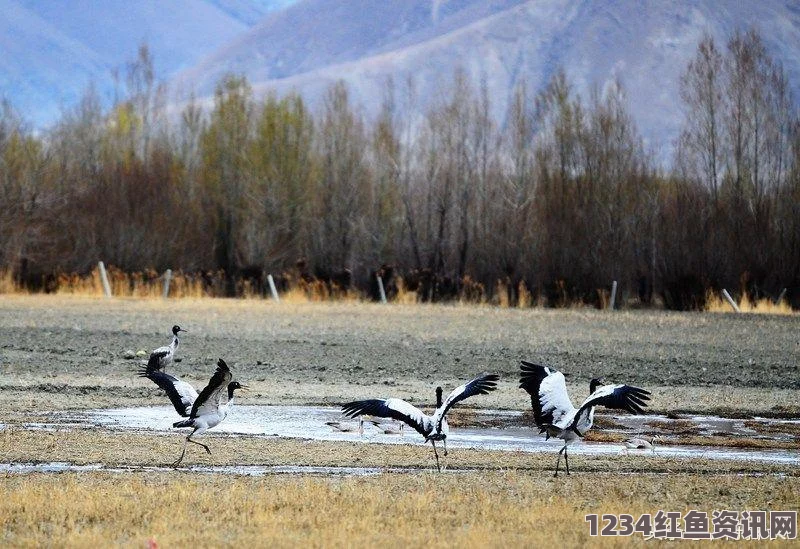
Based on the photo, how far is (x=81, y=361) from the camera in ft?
74.8

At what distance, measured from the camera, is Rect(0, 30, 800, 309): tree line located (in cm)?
4566

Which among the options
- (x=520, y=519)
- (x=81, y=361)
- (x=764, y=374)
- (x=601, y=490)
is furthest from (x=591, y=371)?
(x=520, y=519)

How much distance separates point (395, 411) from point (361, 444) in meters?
1.99

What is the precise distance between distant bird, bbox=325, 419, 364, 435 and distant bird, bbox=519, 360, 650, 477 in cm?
308

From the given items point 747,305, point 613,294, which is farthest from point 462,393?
point 747,305

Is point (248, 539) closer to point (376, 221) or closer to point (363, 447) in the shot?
point (363, 447)

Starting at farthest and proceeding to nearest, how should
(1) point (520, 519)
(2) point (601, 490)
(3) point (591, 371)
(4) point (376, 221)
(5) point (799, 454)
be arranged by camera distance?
(4) point (376, 221) < (3) point (591, 371) < (5) point (799, 454) < (2) point (601, 490) < (1) point (520, 519)

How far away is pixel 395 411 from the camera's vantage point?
12.4 metres

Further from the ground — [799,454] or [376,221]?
[376,221]

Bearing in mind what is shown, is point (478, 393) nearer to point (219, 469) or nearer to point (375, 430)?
point (219, 469)

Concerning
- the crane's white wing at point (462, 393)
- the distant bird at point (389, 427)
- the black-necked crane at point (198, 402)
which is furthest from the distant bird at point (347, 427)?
the crane's white wing at point (462, 393)

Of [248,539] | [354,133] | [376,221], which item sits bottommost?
[248,539]

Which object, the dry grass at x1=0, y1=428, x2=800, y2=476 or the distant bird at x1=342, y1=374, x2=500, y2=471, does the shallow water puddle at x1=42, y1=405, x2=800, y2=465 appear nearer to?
the dry grass at x1=0, y1=428, x2=800, y2=476

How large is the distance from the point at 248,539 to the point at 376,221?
42.8 m
